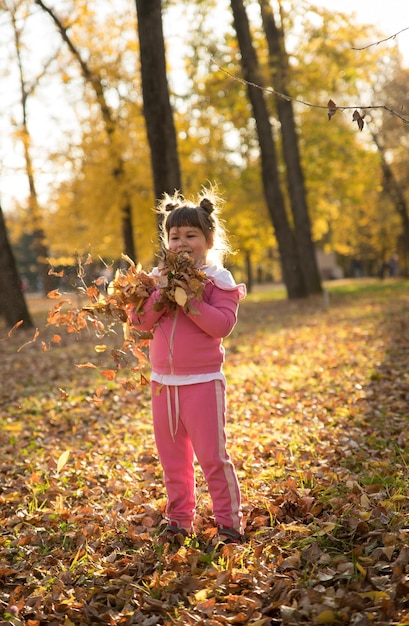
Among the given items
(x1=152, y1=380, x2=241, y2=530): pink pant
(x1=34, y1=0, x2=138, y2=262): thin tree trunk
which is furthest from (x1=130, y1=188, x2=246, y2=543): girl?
(x1=34, y1=0, x2=138, y2=262): thin tree trunk

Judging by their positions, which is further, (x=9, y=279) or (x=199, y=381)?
(x=9, y=279)

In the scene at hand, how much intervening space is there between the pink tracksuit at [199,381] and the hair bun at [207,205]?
324 mm

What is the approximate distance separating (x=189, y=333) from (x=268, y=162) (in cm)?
1603

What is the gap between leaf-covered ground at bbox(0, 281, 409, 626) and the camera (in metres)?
2.96

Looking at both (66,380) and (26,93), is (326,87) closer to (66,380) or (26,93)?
(26,93)

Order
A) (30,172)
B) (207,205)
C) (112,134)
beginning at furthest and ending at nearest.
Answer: (112,134), (30,172), (207,205)

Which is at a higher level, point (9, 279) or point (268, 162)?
point (268, 162)

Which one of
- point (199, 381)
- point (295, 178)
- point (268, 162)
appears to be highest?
point (268, 162)

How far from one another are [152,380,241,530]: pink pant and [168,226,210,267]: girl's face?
2.30 ft

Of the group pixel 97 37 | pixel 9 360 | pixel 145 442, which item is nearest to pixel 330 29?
pixel 97 37

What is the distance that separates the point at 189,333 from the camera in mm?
3504

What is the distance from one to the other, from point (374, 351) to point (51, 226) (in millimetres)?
16426

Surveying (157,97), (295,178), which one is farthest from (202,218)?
(295,178)

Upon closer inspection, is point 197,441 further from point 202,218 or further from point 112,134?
point 112,134
